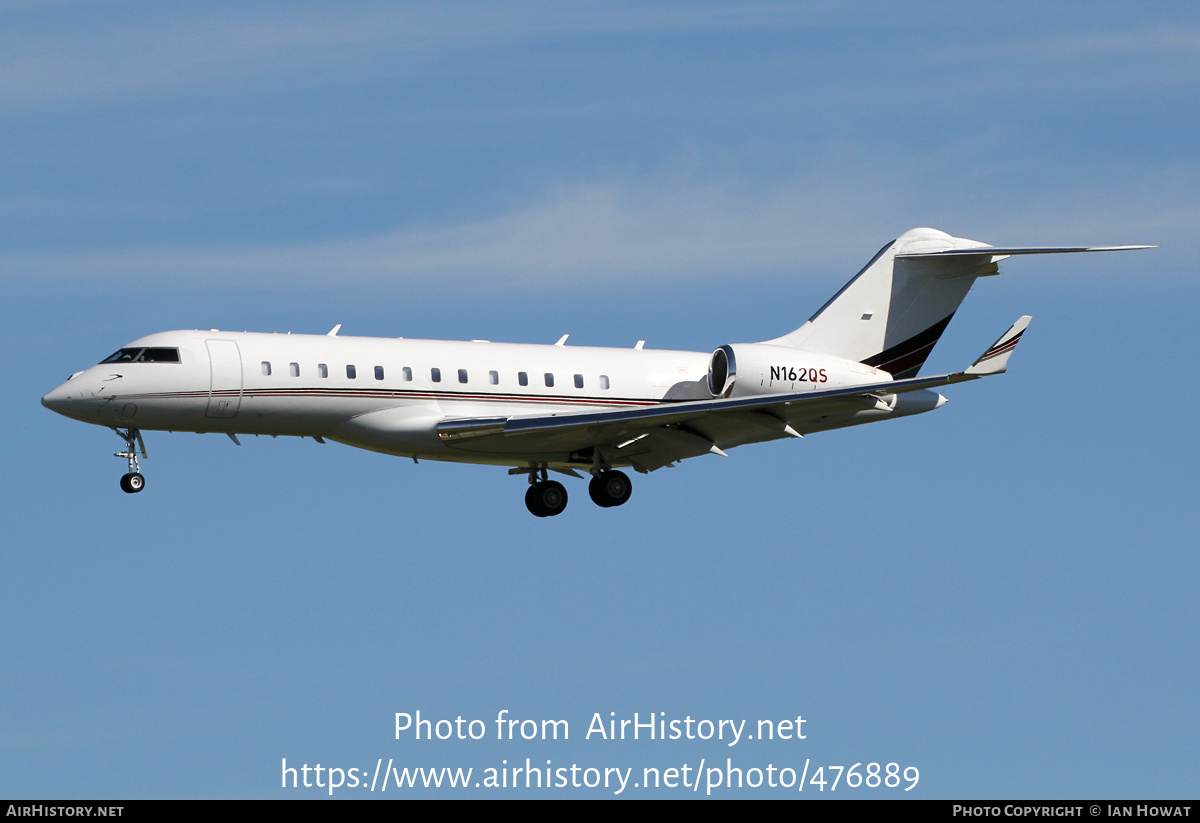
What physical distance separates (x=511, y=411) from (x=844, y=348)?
7842mm

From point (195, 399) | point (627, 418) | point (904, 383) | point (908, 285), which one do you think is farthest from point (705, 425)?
A: point (195, 399)

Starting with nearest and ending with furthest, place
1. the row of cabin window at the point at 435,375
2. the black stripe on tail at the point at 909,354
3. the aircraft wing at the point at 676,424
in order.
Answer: the row of cabin window at the point at 435,375 < the aircraft wing at the point at 676,424 < the black stripe on tail at the point at 909,354

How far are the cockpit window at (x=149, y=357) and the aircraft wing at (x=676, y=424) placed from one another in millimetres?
4856

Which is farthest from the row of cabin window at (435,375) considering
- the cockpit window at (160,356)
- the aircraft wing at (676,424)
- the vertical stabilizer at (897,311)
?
the vertical stabilizer at (897,311)

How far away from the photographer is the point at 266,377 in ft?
94.6

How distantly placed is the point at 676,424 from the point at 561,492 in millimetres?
2980

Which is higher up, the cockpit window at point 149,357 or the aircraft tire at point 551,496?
the cockpit window at point 149,357

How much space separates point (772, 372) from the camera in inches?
1243

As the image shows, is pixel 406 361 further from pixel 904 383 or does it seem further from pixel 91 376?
pixel 904 383

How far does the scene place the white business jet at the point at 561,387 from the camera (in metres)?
28.6

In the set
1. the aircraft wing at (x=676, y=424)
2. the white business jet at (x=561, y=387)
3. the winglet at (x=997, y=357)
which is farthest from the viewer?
the aircraft wing at (x=676, y=424)

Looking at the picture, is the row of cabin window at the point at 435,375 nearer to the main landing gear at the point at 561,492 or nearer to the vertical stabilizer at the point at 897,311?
the main landing gear at the point at 561,492

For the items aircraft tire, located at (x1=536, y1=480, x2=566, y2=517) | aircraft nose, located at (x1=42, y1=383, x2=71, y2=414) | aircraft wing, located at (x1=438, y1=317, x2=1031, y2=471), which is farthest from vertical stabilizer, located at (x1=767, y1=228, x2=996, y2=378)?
aircraft nose, located at (x1=42, y1=383, x2=71, y2=414)

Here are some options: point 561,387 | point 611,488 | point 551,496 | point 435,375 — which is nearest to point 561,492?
point 551,496
